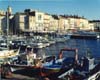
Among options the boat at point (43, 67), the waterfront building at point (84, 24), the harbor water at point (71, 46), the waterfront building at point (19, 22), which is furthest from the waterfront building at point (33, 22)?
the boat at point (43, 67)

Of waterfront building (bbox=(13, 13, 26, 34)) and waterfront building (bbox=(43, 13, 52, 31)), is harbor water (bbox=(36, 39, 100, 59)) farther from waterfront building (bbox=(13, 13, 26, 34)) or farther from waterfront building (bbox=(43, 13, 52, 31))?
waterfront building (bbox=(43, 13, 52, 31))

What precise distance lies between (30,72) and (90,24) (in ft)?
81.2

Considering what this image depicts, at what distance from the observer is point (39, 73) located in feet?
15.0

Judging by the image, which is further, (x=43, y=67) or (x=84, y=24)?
(x=84, y=24)

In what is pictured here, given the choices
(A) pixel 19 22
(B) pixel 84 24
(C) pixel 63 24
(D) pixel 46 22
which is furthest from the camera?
(B) pixel 84 24

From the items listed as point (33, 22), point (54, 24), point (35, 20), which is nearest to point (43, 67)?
point (33, 22)

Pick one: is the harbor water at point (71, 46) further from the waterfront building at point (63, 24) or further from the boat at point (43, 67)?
the waterfront building at point (63, 24)

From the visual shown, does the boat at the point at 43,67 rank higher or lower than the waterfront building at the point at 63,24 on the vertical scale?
lower

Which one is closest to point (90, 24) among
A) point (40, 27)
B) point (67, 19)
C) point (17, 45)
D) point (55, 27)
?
point (67, 19)

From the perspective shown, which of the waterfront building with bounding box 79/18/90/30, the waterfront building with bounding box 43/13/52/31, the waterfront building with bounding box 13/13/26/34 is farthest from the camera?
the waterfront building with bounding box 79/18/90/30

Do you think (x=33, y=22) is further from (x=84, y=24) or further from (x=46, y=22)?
(x=84, y=24)

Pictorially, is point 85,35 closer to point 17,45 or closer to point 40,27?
point 40,27

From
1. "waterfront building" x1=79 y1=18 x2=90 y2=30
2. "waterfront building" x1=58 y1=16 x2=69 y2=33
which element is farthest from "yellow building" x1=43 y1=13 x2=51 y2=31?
"waterfront building" x1=79 y1=18 x2=90 y2=30

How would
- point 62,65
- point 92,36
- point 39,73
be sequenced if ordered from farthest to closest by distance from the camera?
point 92,36
point 62,65
point 39,73
